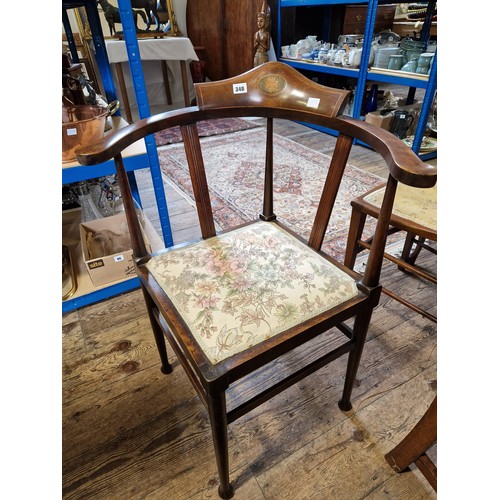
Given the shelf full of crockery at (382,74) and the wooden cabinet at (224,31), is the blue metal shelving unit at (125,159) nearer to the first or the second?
the shelf full of crockery at (382,74)

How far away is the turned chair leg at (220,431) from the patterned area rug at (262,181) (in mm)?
1044

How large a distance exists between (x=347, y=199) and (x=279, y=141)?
3.76 ft

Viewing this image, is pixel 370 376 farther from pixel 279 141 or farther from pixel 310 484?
pixel 279 141

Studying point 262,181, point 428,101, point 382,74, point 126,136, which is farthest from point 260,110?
point 382,74

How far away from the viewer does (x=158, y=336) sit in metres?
0.97

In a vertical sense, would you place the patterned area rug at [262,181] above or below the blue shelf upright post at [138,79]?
below

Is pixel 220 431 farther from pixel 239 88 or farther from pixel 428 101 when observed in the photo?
pixel 428 101

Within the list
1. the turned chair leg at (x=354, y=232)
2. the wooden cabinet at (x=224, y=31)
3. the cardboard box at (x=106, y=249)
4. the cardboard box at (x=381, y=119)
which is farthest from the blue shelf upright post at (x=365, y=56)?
the cardboard box at (x=106, y=249)

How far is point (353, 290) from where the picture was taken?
28.6 inches

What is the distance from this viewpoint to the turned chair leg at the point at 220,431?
608 millimetres

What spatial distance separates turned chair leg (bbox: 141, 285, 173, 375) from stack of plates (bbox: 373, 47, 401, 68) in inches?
101

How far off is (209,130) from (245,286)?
2725 millimetres

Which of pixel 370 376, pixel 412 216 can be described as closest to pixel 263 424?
pixel 370 376

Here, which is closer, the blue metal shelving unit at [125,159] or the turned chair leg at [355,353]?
the turned chair leg at [355,353]
